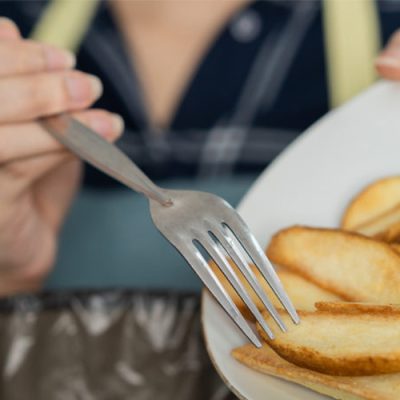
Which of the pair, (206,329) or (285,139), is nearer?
(206,329)

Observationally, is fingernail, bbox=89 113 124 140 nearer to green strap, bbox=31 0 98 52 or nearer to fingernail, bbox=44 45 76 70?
fingernail, bbox=44 45 76 70

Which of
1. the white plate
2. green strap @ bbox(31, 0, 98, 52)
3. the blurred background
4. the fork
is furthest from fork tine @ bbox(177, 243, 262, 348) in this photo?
green strap @ bbox(31, 0, 98, 52)

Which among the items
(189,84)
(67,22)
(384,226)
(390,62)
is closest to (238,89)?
(189,84)

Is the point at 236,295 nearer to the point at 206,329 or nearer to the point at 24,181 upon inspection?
the point at 206,329

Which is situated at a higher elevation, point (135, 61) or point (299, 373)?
point (299, 373)

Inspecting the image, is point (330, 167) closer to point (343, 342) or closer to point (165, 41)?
point (343, 342)

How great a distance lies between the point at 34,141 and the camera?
2.41 feet

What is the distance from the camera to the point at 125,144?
112cm

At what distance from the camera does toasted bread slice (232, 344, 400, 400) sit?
0.49 m

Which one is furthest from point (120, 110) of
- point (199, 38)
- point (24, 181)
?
point (24, 181)

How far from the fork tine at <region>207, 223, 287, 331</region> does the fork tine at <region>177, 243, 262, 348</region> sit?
0.8 inches

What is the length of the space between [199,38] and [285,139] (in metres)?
0.20

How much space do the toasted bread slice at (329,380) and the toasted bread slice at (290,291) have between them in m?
0.04

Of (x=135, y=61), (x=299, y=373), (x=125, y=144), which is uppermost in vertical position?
(x=299, y=373)
